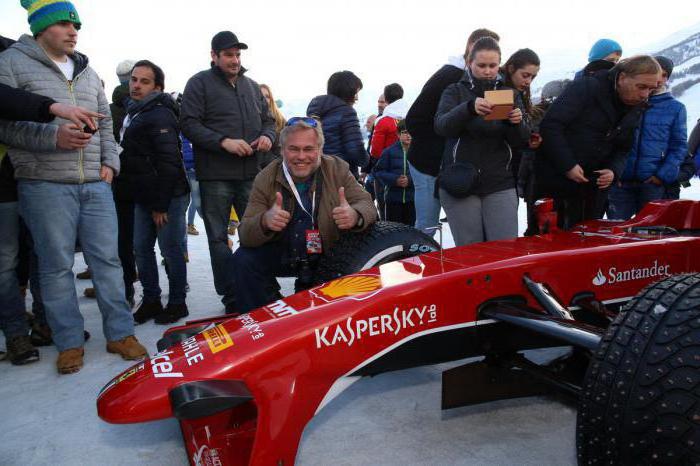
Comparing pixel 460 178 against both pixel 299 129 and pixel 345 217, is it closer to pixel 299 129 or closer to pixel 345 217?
pixel 345 217

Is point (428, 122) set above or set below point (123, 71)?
below

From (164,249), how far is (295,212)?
1415 millimetres

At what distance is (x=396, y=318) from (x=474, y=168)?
145 cm

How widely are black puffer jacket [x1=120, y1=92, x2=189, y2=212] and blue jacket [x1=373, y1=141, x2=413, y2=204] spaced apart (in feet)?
8.99

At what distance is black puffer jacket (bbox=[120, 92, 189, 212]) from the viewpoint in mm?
3740

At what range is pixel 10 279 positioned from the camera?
322 cm

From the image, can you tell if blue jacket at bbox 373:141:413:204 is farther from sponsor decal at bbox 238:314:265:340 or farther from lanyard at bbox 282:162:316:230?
sponsor decal at bbox 238:314:265:340

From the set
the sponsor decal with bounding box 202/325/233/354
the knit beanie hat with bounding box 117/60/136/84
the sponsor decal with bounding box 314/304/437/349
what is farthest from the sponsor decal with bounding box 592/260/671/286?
the knit beanie hat with bounding box 117/60/136/84

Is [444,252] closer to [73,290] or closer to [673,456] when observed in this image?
[673,456]

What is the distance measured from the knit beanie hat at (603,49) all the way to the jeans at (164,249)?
333cm

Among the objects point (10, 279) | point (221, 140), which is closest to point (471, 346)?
point (221, 140)

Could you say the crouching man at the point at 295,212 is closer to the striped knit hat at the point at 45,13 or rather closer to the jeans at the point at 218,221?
the jeans at the point at 218,221

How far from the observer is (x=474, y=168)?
3.10 m

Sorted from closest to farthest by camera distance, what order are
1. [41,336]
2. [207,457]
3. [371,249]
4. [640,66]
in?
[207,457], [371,249], [640,66], [41,336]
